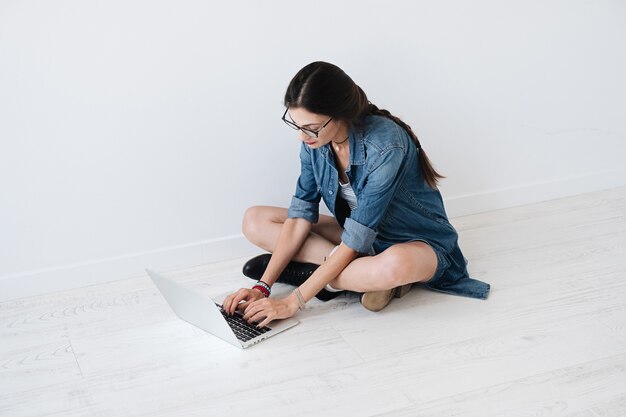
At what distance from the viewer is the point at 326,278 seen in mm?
2211

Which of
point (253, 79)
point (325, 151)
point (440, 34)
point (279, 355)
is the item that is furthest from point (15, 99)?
point (440, 34)

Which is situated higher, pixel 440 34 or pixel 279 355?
pixel 440 34

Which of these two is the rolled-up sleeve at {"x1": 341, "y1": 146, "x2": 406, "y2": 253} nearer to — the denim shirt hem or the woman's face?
the denim shirt hem

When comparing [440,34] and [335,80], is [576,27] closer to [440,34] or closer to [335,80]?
[440,34]

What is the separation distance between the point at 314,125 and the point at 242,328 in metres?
0.58

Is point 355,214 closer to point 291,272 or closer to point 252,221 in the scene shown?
point 291,272

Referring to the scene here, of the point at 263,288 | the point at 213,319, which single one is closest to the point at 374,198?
the point at 263,288

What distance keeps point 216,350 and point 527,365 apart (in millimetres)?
797

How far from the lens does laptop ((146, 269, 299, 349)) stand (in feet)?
6.84

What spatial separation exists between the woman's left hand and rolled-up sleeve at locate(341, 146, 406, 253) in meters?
0.23

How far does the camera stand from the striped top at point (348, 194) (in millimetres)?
2312

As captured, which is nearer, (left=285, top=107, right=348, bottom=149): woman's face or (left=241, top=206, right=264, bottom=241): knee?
(left=285, top=107, right=348, bottom=149): woman's face

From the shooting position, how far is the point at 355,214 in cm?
218

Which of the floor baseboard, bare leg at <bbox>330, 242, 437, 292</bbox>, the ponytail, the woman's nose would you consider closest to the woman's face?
the woman's nose
